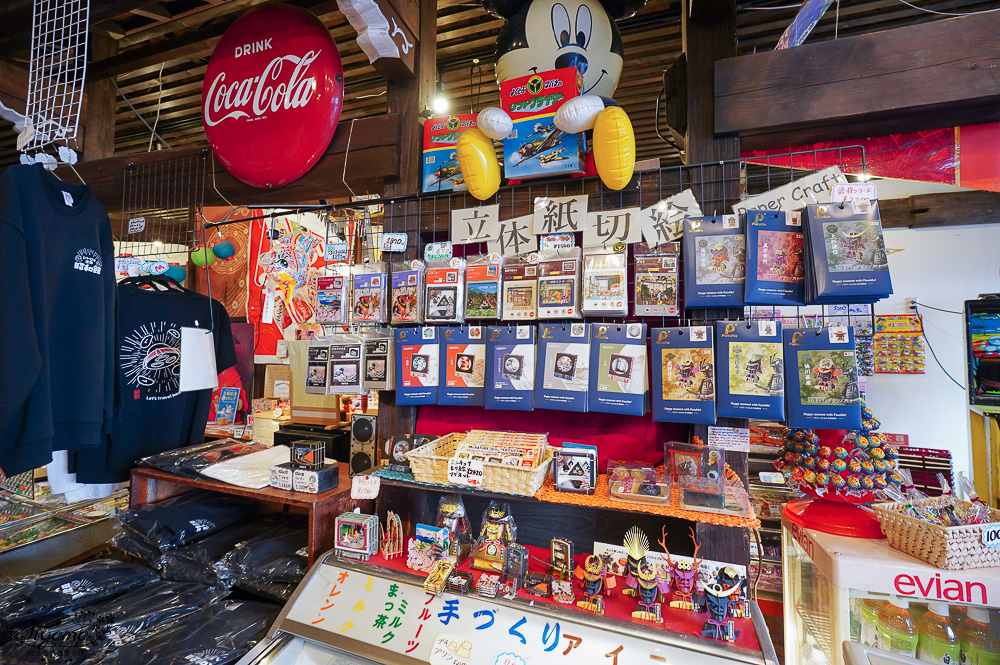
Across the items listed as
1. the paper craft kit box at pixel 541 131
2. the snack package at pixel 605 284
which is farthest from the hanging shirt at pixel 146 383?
the snack package at pixel 605 284

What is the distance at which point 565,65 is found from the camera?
1771 millimetres

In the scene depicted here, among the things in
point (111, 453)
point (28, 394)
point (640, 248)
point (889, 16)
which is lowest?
point (111, 453)

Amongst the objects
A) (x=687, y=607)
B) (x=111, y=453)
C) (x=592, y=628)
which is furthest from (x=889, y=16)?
(x=111, y=453)

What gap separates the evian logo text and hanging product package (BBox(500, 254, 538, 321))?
49.4 inches

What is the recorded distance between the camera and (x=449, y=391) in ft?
5.86

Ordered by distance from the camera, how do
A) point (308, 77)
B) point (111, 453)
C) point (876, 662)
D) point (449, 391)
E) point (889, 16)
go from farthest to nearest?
point (889, 16)
point (111, 453)
point (308, 77)
point (449, 391)
point (876, 662)

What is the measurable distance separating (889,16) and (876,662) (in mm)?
3454

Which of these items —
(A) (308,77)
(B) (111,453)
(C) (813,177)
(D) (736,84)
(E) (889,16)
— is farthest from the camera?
(E) (889,16)

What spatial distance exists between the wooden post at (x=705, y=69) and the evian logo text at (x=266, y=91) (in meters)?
1.57

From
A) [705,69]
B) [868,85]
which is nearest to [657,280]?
[705,69]

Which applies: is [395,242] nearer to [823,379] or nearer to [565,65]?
[565,65]

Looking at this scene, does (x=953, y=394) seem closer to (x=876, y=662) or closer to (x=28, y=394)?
(x=876, y=662)

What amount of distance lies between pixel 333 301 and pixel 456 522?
3.37 ft

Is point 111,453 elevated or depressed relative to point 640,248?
depressed
